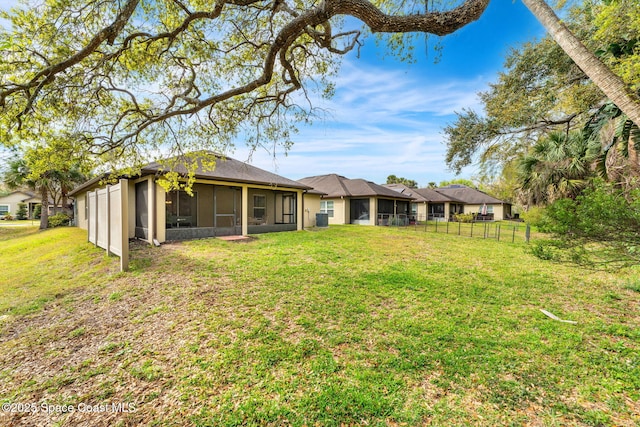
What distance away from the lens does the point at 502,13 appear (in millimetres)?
6750

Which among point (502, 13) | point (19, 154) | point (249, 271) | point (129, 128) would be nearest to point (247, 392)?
point (249, 271)

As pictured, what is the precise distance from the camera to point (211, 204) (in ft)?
51.1

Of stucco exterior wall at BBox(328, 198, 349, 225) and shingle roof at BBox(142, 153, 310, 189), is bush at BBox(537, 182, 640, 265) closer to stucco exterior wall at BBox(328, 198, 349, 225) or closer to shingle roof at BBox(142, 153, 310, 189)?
shingle roof at BBox(142, 153, 310, 189)

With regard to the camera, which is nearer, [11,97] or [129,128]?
[11,97]

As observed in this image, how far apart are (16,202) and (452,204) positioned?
187 feet

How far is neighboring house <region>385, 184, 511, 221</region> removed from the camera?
102 feet

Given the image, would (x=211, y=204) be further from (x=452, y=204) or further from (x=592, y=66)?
(x=452, y=204)

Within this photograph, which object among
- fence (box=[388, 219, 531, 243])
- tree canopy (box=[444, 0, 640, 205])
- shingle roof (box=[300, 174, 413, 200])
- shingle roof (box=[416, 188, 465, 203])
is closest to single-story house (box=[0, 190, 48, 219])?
shingle roof (box=[300, 174, 413, 200])

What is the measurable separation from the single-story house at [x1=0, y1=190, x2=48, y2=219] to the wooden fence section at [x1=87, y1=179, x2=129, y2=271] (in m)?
37.6

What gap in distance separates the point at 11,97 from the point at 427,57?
327 inches

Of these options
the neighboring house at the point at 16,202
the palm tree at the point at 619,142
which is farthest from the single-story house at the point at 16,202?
the palm tree at the point at 619,142

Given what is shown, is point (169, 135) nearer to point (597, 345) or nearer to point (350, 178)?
point (597, 345)

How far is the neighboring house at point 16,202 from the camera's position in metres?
34.5

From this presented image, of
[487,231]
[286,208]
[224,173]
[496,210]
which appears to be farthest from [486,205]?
[224,173]
